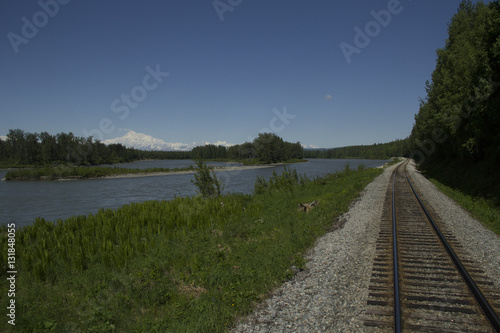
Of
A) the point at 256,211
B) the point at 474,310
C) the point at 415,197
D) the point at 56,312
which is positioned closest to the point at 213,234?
the point at 256,211

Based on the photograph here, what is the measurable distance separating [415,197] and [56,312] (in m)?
19.6

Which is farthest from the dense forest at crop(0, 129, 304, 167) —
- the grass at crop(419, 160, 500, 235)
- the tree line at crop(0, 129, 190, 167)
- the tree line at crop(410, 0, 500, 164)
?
the grass at crop(419, 160, 500, 235)

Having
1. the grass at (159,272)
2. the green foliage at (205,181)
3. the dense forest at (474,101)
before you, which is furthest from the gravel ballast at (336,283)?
the green foliage at (205,181)

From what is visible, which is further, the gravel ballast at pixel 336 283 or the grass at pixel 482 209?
the grass at pixel 482 209

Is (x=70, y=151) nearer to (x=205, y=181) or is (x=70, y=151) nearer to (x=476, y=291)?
(x=205, y=181)

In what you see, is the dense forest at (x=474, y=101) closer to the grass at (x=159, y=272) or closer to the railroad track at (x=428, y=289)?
the railroad track at (x=428, y=289)

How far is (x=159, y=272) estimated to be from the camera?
329 inches

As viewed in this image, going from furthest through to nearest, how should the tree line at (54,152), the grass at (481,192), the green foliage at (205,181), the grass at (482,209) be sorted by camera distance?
1. the tree line at (54,152)
2. the green foliage at (205,181)
3. the grass at (481,192)
4. the grass at (482,209)

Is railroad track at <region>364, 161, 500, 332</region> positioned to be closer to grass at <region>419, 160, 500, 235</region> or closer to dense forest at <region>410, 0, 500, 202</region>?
grass at <region>419, 160, 500, 235</region>

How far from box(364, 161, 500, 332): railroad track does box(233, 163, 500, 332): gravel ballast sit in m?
0.26

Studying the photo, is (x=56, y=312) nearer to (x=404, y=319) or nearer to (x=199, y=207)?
(x=404, y=319)

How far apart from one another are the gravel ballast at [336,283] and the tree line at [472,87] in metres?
10.8

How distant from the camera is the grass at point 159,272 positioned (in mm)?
5941

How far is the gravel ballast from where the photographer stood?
5180 millimetres
